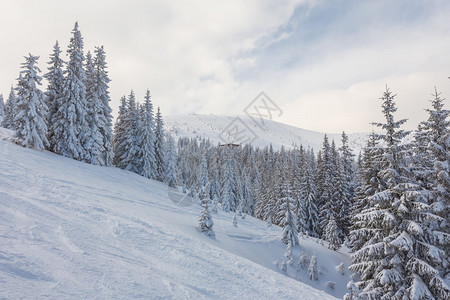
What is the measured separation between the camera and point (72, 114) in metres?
28.0

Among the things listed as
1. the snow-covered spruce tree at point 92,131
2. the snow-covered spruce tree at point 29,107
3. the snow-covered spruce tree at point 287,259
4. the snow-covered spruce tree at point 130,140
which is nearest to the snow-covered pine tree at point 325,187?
the snow-covered spruce tree at point 287,259

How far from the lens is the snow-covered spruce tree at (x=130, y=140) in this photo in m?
39.3

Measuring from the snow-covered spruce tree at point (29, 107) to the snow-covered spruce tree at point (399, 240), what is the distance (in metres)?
28.7

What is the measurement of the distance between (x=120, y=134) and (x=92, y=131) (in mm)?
11148

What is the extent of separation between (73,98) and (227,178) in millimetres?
36648

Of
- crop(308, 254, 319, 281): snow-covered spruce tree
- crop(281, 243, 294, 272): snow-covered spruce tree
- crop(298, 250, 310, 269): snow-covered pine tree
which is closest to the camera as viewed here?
crop(281, 243, 294, 272): snow-covered spruce tree

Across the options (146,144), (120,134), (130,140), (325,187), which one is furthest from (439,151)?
(120,134)

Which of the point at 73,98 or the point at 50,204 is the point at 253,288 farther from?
the point at 73,98

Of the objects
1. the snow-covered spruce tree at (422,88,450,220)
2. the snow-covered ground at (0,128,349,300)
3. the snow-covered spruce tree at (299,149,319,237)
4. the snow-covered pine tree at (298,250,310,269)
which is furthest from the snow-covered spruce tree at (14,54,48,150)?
the snow-covered spruce tree at (299,149,319,237)

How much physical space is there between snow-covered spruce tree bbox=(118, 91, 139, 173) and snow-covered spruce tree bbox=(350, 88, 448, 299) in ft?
111

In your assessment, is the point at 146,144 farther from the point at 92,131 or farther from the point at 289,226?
the point at 289,226

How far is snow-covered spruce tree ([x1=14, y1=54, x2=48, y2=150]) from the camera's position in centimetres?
2410

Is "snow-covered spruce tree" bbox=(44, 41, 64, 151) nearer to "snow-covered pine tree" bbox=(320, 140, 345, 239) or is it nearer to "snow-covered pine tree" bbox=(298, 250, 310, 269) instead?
"snow-covered pine tree" bbox=(298, 250, 310, 269)

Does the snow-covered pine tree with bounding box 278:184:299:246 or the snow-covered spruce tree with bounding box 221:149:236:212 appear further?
the snow-covered spruce tree with bounding box 221:149:236:212
